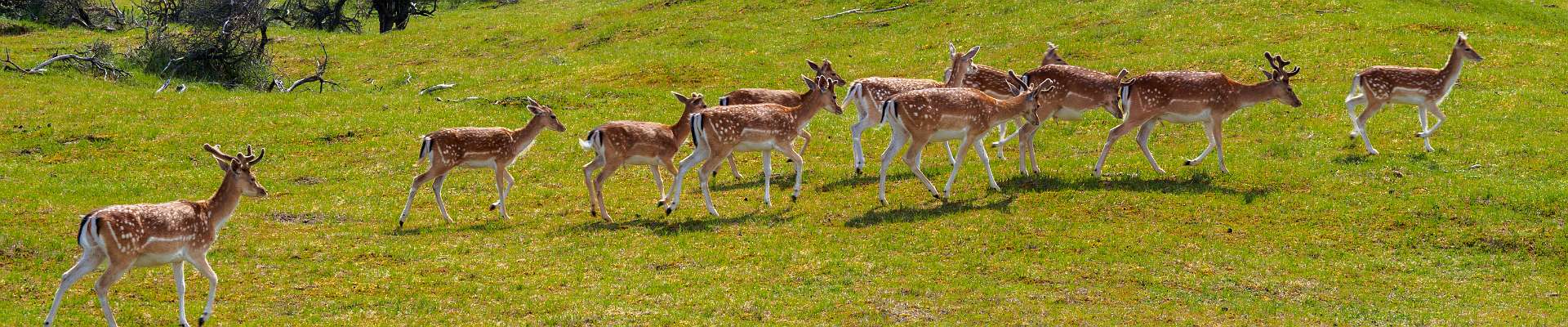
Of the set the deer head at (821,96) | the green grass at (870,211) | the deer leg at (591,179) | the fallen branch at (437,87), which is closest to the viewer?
the green grass at (870,211)

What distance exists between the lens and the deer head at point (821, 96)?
59.0 ft

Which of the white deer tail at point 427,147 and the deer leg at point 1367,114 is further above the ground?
the white deer tail at point 427,147

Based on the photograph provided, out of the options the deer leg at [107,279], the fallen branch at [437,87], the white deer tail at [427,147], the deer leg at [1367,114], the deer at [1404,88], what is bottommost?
the fallen branch at [437,87]

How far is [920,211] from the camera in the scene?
1662 centimetres

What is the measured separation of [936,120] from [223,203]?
8.63 metres

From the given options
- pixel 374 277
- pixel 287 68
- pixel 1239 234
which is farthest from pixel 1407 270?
pixel 287 68

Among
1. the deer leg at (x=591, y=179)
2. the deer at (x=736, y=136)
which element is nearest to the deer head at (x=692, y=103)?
the deer at (x=736, y=136)

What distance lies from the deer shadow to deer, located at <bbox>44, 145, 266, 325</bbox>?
7341 mm

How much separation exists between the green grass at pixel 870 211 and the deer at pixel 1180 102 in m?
0.56

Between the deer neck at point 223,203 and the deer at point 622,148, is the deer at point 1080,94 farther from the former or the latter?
the deer neck at point 223,203

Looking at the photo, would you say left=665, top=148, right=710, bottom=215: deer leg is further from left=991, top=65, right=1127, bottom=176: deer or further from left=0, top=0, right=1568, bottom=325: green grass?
left=991, top=65, right=1127, bottom=176: deer

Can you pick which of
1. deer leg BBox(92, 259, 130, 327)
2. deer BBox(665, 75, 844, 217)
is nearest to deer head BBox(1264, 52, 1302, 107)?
deer BBox(665, 75, 844, 217)

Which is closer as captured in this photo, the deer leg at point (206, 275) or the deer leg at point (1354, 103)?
the deer leg at point (206, 275)

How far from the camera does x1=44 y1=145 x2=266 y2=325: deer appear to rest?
1115cm
